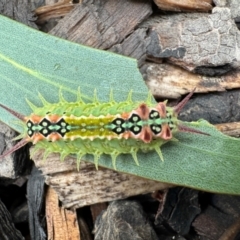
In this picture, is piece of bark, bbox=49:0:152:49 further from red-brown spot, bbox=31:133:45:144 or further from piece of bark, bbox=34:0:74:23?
red-brown spot, bbox=31:133:45:144

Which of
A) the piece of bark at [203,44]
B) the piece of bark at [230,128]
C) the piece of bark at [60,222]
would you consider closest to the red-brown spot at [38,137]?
the piece of bark at [60,222]

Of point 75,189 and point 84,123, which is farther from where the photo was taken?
point 75,189

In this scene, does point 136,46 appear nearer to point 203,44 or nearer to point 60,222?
point 203,44

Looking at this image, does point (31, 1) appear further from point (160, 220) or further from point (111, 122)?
point (160, 220)

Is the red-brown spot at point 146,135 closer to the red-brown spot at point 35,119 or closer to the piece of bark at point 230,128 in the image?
the piece of bark at point 230,128

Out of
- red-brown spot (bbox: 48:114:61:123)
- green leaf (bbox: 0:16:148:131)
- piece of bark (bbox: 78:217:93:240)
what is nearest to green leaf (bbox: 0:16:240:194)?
green leaf (bbox: 0:16:148:131)

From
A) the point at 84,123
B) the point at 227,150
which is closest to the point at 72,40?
the point at 84,123
